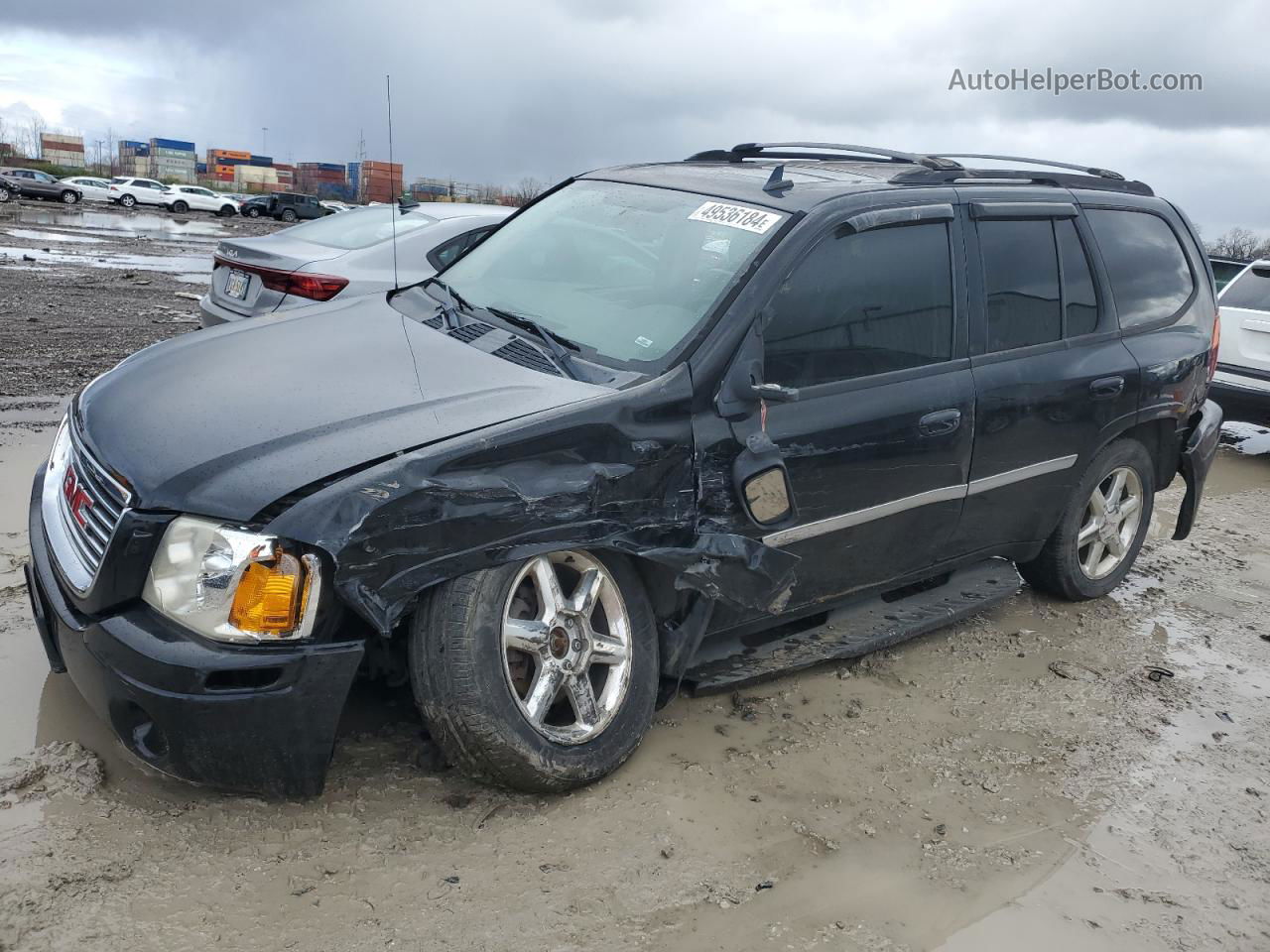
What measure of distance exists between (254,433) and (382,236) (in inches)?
160

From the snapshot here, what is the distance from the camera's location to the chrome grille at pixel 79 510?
2758 millimetres

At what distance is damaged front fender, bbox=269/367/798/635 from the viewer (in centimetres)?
262

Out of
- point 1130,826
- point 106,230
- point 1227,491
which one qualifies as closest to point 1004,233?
point 1130,826

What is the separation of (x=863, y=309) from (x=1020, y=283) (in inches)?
36.5

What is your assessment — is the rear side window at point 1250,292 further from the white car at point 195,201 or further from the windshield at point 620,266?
the white car at point 195,201

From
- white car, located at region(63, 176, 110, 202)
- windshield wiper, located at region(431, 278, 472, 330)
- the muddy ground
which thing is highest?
white car, located at region(63, 176, 110, 202)

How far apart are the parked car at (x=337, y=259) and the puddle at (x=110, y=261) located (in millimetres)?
10801

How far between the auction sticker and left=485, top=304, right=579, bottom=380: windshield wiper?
68 cm

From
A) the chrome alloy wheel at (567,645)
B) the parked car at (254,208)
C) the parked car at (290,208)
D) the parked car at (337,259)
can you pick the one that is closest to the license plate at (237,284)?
the parked car at (337,259)

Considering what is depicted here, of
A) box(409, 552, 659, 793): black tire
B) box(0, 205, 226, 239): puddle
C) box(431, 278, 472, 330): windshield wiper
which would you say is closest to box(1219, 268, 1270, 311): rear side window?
box(431, 278, 472, 330): windshield wiper

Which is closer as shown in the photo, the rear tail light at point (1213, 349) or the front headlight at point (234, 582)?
the front headlight at point (234, 582)

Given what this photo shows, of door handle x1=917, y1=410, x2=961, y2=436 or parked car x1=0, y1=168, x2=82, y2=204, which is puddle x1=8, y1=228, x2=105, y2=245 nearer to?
parked car x1=0, y1=168, x2=82, y2=204

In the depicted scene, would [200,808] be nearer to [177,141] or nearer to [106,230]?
[106,230]

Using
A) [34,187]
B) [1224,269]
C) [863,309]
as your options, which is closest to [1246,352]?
[1224,269]
